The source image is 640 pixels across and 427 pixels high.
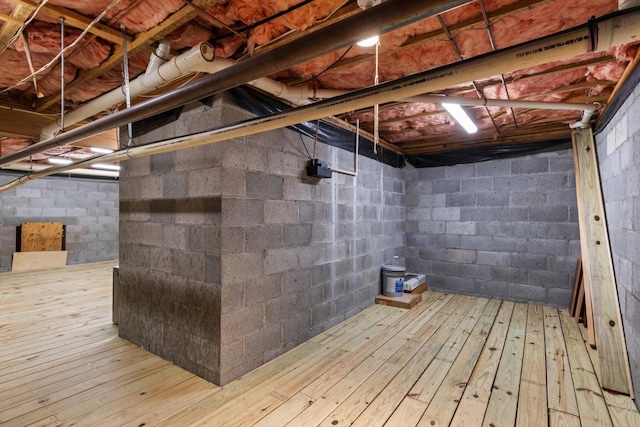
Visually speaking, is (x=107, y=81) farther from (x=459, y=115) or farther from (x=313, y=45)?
(x=459, y=115)

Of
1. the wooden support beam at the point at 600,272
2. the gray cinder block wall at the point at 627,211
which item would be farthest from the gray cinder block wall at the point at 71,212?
the gray cinder block wall at the point at 627,211

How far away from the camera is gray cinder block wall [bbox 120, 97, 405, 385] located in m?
2.20

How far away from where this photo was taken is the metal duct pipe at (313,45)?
0.84 m

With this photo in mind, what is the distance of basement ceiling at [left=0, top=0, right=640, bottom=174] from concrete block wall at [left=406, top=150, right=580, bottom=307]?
115 centimetres

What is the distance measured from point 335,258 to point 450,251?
2246 millimetres

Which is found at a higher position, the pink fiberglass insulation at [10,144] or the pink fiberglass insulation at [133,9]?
the pink fiberglass insulation at [10,144]

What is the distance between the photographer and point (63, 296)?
4402 millimetres

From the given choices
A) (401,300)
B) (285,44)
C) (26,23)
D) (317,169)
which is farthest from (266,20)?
(401,300)

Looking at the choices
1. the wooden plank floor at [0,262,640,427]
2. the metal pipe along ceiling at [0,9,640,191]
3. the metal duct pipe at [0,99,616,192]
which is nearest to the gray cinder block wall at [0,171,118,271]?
the wooden plank floor at [0,262,640,427]

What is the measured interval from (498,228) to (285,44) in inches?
166

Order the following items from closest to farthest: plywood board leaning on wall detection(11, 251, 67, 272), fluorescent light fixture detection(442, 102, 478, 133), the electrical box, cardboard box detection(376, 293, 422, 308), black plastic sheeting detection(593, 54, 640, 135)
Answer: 1. black plastic sheeting detection(593, 54, 640, 135)
2. fluorescent light fixture detection(442, 102, 478, 133)
3. the electrical box
4. cardboard box detection(376, 293, 422, 308)
5. plywood board leaning on wall detection(11, 251, 67, 272)

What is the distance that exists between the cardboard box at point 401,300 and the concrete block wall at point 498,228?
874 mm

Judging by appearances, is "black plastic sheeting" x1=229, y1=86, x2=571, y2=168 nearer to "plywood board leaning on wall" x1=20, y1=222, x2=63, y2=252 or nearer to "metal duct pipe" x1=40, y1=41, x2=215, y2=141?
"metal duct pipe" x1=40, y1=41, x2=215, y2=141

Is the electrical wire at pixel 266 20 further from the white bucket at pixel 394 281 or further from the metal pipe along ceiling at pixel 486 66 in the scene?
the white bucket at pixel 394 281
